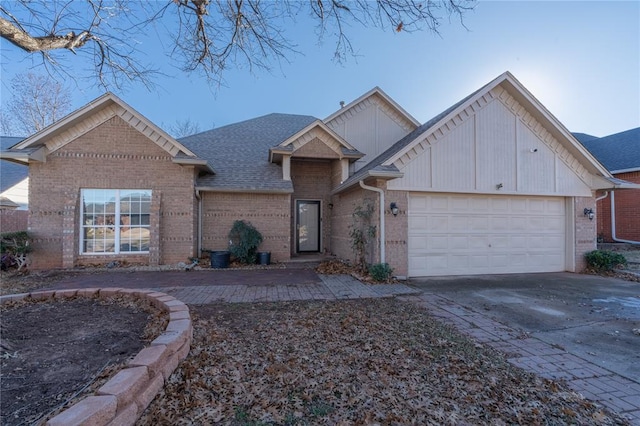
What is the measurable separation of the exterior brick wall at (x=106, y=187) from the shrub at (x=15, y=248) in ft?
0.98

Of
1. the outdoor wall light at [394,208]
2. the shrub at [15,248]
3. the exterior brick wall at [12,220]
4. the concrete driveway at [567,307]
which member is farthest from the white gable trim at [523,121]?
the exterior brick wall at [12,220]

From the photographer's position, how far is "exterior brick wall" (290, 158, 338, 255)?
44.8 ft

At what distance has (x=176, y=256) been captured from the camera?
10594 mm

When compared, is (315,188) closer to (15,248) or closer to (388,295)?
(388,295)

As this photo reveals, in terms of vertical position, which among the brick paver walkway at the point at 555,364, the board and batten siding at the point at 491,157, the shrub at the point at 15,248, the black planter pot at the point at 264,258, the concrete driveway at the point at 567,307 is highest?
the board and batten siding at the point at 491,157

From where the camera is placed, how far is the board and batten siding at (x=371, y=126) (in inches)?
522

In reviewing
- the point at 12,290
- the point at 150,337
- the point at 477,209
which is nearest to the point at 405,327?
the point at 150,337

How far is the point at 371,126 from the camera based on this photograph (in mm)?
13523

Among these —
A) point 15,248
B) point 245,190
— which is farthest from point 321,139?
point 15,248

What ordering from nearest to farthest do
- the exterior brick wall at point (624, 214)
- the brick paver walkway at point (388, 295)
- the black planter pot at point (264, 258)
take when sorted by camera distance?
the brick paver walkway at point (388, 295)
the black planter pot at point (264, 258)
the exterior brick wall at point (624, 214)

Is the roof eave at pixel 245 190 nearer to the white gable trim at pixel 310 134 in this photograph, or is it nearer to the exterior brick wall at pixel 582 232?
the white gable trim at pixel 310 134

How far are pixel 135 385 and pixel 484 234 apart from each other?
9.58 meters

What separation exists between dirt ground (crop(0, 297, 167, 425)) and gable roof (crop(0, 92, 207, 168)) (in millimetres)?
6540

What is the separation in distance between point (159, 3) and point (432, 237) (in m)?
8.30
